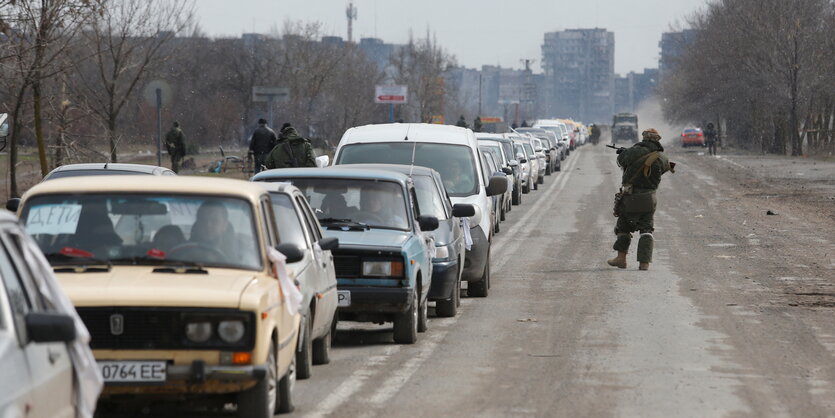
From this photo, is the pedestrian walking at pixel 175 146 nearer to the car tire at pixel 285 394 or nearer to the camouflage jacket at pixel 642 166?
the camouflage jacket at pixel 642 166

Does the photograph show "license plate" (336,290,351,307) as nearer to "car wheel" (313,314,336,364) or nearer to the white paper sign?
"car wheel" (313,314,336,364)

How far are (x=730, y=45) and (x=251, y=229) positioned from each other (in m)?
74.1

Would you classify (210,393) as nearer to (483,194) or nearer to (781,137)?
(483,194)

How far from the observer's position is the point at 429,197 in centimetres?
1484

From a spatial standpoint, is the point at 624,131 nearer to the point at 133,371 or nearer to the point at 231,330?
the point at 231,330

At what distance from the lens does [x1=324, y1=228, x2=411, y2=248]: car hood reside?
39.8ft

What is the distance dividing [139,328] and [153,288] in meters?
0.25

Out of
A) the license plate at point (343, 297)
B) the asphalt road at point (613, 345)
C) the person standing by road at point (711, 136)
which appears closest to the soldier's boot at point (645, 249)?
the asphalt road at point (613, 345)

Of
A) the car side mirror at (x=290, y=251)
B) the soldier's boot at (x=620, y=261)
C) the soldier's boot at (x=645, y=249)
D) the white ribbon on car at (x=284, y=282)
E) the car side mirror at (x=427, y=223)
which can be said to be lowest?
the soldier's boot at (x=620, y=261)

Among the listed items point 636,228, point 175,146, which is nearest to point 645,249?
point 636,228

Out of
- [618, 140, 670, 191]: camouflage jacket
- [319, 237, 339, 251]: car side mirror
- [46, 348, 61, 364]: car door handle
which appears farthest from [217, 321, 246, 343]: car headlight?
[618, 140, 670, 191]: camouflage jacket

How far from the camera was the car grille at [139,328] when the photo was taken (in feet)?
24.9

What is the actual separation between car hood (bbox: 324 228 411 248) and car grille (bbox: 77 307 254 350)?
4.50m

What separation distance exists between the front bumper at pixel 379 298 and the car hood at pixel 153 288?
3.67 m
